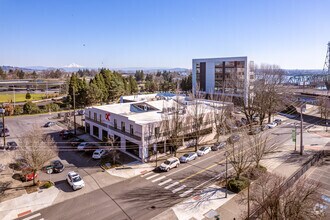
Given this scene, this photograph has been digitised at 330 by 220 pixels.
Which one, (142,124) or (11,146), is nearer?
(142,124)

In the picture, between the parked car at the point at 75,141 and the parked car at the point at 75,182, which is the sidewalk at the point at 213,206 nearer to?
the parked car at the point at 75,182

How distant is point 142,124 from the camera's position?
101 feet

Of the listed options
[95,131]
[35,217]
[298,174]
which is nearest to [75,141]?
[95,131]

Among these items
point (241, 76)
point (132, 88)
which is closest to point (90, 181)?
point (241, 76)

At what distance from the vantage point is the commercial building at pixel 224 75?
64000mm

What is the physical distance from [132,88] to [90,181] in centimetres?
→ 6963

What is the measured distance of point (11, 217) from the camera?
776 inches

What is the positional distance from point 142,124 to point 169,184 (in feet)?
29.7

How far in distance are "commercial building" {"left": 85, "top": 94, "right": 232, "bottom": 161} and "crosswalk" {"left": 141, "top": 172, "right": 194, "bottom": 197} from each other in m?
4.24

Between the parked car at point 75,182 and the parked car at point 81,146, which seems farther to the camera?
the parked car at point 81,146

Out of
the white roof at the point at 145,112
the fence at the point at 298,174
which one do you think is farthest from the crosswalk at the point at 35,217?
the fence at the point at 298,174

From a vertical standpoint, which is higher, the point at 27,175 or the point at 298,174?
the point at 27,175

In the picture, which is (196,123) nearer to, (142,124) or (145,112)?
(145,112)

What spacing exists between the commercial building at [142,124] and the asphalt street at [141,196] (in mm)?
4876
